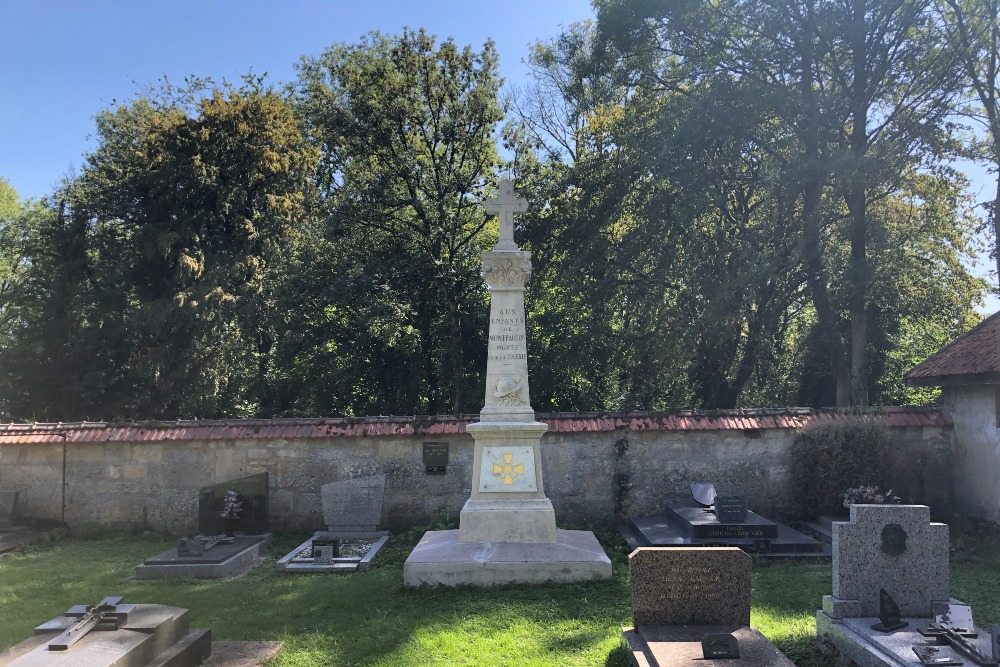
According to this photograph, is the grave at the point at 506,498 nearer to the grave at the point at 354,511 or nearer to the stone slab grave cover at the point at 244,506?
the grave at the point at 354,511

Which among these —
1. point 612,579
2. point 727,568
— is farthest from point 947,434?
point 727,568

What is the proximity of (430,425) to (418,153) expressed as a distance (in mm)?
10588

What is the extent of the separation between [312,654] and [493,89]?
55.2 feet

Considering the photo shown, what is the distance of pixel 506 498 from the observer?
27.7 feet

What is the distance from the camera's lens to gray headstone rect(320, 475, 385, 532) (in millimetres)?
10406

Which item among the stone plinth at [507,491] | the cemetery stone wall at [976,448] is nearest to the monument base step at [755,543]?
the stone plinth at [507,491]

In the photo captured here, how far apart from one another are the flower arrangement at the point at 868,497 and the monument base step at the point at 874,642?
5169 millimetres

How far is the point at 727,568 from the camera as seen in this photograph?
17.3ft

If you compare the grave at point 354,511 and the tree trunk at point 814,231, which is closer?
the grave at point 354,511

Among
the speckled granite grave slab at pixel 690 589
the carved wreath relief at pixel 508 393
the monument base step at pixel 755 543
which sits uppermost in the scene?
the carved wreath relief at pixel 508 393

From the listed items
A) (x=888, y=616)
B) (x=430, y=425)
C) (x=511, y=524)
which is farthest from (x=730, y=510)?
(x=430, y=425)

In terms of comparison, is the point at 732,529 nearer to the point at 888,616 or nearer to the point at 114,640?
the point at 888,616

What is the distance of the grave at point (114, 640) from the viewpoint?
4.43 meters

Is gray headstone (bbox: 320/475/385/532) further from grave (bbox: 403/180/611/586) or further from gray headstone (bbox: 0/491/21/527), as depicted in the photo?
gray headstone (bbox: 0/491/21/527)
